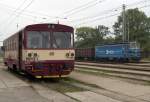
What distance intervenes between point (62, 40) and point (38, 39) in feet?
4.16

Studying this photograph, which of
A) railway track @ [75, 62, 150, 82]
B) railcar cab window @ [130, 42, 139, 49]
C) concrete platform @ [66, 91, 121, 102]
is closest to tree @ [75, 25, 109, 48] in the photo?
railcar cab window @ [130, 42, 139, 49]

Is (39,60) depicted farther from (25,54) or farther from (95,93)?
(95,93)

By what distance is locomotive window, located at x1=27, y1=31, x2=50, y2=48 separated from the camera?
17.2 meters

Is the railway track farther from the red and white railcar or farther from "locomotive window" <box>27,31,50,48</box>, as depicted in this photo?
"locomotive window" <box>27,31,50,48</box>

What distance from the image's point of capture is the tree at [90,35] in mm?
115188

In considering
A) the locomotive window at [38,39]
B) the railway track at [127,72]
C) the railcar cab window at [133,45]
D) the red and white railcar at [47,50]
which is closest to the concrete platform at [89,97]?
the railway track at [127,72]

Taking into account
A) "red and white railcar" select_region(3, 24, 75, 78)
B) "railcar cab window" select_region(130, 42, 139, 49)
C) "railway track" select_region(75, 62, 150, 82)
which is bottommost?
"railway track" select_region(75, 62, 150, 82)

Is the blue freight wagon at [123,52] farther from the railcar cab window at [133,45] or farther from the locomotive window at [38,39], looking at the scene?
the locomotive window at [38,39]

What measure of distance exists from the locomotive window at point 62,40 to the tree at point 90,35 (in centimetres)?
9520

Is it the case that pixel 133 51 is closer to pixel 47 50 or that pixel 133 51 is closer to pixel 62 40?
pixel 62 40

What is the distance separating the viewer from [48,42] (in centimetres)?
1750

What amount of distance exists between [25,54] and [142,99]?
760 cm

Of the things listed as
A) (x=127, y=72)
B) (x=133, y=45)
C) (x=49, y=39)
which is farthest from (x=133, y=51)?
(x=49, y=39)

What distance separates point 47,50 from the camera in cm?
1731
